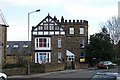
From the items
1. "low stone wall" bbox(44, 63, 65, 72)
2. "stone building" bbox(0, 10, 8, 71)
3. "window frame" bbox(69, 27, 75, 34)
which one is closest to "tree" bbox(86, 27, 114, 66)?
"window frame" bbox(69, 27, 75, 34)

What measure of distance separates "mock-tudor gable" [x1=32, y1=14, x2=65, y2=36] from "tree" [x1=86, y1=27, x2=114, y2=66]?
25.6 ft

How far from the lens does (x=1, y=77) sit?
104 ft

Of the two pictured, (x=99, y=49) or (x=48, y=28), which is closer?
(x=48, y=28)

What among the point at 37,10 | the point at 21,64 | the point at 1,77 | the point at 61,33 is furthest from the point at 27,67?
the point at 61,33

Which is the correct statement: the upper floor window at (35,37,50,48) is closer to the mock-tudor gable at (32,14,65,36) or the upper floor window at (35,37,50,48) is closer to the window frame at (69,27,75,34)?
the mock-tudor gable at (32,14,65,36)

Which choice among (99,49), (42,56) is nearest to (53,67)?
(42,56)

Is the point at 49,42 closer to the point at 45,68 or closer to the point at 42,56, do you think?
A: the point at 42,56

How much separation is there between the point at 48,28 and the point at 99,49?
39.8ft

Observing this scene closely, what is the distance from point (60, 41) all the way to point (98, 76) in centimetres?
6369

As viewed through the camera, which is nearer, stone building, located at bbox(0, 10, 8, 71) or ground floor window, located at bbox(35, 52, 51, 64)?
stone building, located at bbox(0, 10, 8, 71)

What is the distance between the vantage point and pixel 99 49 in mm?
83562

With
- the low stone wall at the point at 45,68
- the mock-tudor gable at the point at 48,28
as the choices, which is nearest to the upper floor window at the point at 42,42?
the mock-tudor gable at the point at 48,28

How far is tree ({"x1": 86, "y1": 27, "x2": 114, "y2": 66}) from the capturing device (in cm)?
8325

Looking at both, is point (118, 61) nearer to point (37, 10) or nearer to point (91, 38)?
point (91, 38)
